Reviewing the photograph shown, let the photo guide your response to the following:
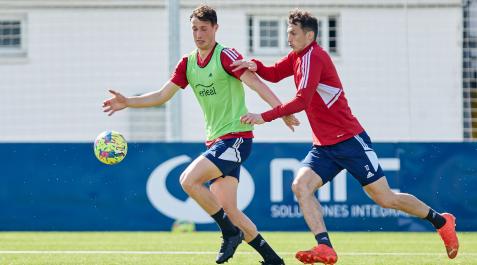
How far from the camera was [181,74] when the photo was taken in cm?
860

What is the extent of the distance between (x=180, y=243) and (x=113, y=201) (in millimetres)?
2395

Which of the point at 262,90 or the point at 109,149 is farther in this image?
the point at 109,149

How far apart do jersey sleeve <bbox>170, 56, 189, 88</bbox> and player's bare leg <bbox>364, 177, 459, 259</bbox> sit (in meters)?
1.86

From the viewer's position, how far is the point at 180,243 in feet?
38.1

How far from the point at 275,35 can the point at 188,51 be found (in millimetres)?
1818

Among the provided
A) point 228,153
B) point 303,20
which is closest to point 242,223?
point 228,153

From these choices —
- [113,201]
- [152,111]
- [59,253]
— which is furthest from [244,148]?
[152,111]

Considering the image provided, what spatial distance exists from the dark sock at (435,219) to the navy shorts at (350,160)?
0.66m

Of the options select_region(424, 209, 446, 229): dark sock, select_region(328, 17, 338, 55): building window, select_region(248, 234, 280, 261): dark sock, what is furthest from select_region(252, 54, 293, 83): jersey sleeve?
select_region(328, 17, 338, 55): building window

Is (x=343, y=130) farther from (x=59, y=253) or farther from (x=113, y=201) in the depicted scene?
(x=113, y=201)

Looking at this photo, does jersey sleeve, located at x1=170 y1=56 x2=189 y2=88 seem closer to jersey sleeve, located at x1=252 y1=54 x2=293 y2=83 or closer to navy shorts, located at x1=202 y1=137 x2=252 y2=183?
jersey sleeve, located at x1=252 y1=54 x2=293 y2=83

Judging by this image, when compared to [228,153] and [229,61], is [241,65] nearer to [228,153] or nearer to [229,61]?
[229,61]

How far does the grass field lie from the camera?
30.3ft

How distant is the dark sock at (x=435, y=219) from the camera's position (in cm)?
859
